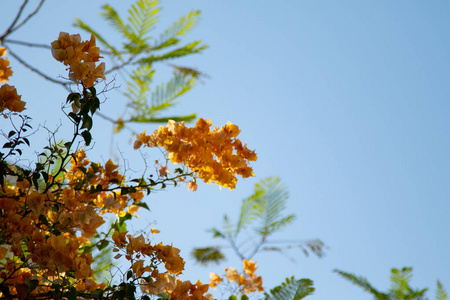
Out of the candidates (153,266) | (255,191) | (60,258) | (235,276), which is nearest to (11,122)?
(60,258)

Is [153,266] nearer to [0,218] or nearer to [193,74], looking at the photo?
[0,218]

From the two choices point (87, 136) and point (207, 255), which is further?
point (207, 255)

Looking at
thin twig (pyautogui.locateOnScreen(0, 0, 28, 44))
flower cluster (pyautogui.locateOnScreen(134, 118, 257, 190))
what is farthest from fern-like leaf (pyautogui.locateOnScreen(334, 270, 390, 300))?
thin twig (pyautogui.locateOnScreen(0, 0, 28, 44))

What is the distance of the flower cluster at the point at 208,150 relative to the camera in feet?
5.89

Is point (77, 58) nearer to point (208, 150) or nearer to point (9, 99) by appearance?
point (9, 99)

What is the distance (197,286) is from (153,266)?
0.65 feet

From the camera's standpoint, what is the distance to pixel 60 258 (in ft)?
4.63

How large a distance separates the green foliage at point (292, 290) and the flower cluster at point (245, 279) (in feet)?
1.53

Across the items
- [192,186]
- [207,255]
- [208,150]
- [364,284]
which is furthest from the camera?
[207,255]

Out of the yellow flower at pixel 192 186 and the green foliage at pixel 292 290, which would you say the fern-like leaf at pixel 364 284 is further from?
the yellow flower at pixel 192 186

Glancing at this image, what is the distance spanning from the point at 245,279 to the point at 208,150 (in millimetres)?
1160

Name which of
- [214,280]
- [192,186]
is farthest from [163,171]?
[214,280]

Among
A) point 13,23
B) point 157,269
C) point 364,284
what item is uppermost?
point 13,23

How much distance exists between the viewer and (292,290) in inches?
82.7
